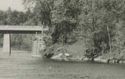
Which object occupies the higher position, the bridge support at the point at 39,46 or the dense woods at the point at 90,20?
the dense woods at the point at 90,20

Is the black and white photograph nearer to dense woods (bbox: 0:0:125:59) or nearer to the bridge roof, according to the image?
dense woods (bbox: 0:0:125:59)

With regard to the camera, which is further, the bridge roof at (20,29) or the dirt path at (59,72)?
the bridge roof at (20,29)

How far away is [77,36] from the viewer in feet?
322

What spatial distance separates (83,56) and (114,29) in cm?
935

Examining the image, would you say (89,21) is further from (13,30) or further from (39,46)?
(13,30)

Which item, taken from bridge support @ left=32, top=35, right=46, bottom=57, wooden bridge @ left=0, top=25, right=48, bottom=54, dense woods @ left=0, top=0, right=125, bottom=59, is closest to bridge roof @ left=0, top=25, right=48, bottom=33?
wooden bridge @ left=0, top=25, right=48, bottom=54

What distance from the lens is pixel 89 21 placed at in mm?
91312

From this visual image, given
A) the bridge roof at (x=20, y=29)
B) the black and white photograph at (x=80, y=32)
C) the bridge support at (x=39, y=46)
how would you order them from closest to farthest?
the black and white photograph at (x=80, y=32) < the bridge support at (x=39, y=46) < the bridge roof at (x=20, y=29)

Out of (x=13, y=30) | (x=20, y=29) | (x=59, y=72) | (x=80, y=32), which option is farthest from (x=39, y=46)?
(x=59, y=72)

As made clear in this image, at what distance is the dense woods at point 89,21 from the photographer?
9000 cm

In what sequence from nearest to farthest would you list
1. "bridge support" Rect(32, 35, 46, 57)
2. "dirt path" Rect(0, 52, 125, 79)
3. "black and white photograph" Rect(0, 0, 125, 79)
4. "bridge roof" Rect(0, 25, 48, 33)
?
"dirt path" Rect(0, 52, 125, 79) → "black and white photograph" Rect(0, 0, 125, 79) → "bridge support" Rect(32, 35, 46, 57) → "bridge roof" Rect(0, 25, 48, 33)

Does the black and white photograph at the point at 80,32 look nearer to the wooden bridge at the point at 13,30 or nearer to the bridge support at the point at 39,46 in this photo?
the bridge support at the point at 39,46

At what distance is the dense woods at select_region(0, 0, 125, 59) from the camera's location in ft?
295

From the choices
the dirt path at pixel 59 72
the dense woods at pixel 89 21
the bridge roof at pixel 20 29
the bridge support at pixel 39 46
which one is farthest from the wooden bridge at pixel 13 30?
the dirt path at pixel 59 72
